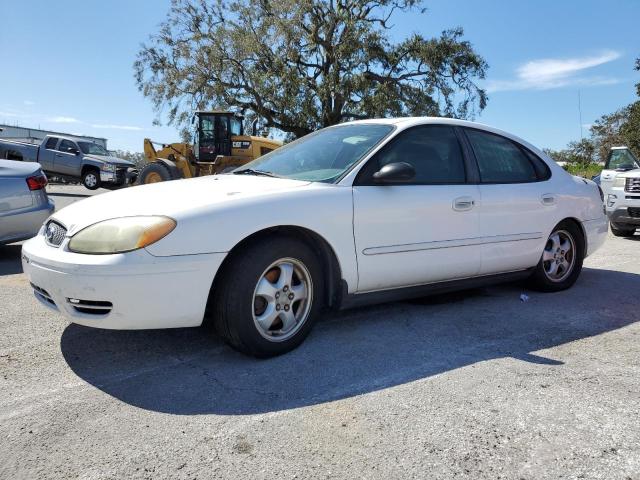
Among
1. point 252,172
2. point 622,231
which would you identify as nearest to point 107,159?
point 622,231

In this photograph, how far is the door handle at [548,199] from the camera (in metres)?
4.73

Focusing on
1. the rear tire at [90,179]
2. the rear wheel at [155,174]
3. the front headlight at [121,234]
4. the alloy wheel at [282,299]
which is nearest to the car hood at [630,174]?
the alloy wheel at [282,299]

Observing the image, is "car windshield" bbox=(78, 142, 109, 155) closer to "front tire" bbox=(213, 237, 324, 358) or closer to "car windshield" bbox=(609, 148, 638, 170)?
"car windshield" bbox=(609, 148, 638, 170)

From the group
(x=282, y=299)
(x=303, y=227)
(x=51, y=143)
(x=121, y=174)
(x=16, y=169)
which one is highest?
(x=51, y=143)

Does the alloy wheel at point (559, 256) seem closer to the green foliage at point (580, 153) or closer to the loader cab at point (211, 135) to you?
the loader cab at point (211, 135)

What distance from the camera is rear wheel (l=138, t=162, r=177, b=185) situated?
14766 mm

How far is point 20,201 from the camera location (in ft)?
19.6

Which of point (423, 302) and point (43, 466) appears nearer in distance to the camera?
point (43, 466)

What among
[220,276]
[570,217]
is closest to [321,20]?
[570,217]

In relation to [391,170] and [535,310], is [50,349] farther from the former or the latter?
[535,310]

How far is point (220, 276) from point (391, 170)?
52.5 inches

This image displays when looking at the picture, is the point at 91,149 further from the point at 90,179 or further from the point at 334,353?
the point at 334,353

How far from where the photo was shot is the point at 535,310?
4.40 m

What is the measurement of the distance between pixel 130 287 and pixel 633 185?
8.94m
